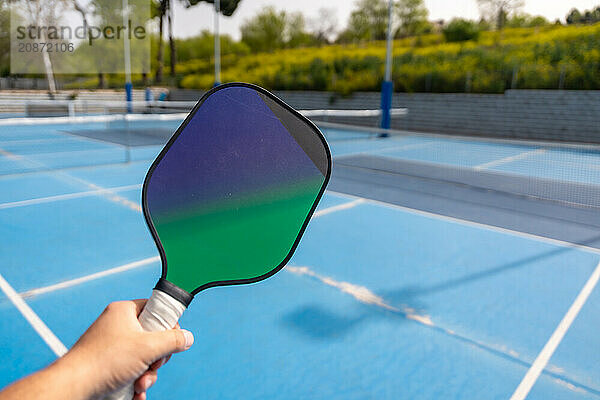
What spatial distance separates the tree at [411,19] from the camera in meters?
66.7

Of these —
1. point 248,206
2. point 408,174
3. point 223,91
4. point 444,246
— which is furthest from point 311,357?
point 408,174

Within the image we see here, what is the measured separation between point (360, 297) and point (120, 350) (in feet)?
12.0

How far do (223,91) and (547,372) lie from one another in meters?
3.25

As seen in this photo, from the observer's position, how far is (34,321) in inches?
150

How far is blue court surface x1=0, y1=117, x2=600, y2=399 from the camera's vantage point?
3.17 meters

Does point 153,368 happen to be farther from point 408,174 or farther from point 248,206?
point 408,174

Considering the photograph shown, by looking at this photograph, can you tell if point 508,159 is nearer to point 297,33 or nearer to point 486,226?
point 486,226

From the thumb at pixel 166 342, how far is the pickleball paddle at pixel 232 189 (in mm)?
166

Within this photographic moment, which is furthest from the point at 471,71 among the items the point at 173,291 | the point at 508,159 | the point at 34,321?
the point at 173,291

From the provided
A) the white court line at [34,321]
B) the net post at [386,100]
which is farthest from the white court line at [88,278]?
the net post at [386,100]

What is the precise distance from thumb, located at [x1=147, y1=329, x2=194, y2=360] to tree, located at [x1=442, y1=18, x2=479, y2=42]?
4662 centimetres

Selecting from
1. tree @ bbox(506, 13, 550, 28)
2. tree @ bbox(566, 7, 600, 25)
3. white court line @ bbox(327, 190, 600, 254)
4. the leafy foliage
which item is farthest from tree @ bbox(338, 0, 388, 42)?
white court line @ bbox(327, 190, 600, 254)

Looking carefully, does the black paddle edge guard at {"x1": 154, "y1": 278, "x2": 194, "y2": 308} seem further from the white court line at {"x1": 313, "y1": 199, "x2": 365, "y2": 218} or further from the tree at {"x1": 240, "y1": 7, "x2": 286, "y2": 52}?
the tree at {"x1": 240, "y1": 7, "x2": 286, "y2": 52}

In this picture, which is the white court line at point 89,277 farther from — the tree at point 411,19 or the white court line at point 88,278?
the tree at point 411,19
